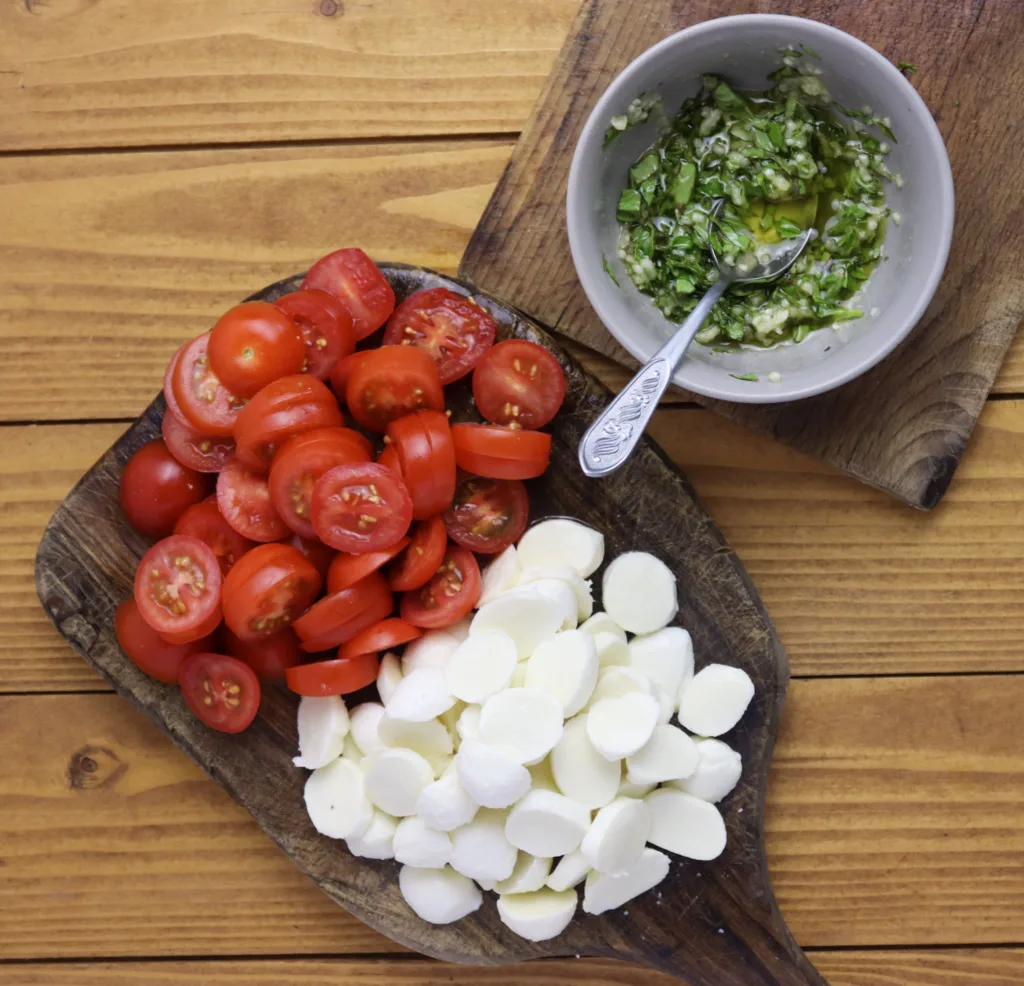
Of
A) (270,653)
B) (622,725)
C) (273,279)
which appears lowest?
(270,653)

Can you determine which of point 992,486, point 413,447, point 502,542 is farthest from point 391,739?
point 992,486

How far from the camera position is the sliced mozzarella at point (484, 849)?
1.46 m

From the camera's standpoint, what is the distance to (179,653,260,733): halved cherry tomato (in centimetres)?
146

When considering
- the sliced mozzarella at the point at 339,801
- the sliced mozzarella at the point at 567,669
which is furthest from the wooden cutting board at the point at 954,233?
the sliced mozzarella at the point at 339,801

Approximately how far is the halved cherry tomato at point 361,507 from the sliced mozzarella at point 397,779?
12.0 inches

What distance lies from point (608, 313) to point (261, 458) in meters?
0.52

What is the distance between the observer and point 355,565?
1394 mm

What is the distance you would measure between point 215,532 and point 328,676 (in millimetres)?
270

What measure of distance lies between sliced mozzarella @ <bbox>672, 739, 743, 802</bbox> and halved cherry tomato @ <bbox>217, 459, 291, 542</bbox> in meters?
0.70

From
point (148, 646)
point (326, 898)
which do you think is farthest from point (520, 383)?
point (326, 898)

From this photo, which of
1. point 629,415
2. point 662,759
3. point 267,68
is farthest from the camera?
point 267,68

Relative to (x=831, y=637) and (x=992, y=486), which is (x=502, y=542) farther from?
(x=992, y=486)

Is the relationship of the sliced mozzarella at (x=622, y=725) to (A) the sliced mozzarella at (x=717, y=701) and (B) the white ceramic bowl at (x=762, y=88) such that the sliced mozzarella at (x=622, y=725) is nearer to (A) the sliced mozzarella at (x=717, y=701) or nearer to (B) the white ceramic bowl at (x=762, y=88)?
(A) the sliced mozzarella at (x=717, y=701)

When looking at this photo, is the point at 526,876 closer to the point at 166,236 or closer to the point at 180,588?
the point at 180,588
